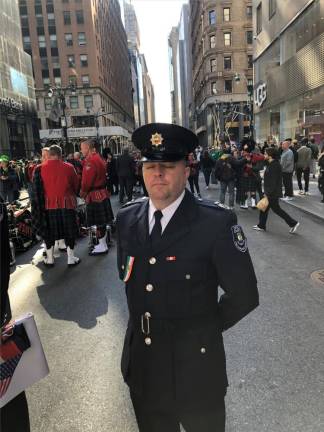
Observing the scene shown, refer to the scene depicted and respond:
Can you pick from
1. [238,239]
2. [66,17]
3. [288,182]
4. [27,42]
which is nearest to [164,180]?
[238,239]

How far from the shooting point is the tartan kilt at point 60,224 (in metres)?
6.66

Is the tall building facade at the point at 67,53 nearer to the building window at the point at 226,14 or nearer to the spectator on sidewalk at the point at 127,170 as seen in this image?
the building window at the point at 226,14

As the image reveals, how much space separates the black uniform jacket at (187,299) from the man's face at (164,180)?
0.29ft

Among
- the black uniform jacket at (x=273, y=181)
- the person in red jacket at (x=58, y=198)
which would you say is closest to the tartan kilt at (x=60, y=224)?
the person in red jacket at (x=58, y=198)

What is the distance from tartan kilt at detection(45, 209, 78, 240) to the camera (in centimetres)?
666

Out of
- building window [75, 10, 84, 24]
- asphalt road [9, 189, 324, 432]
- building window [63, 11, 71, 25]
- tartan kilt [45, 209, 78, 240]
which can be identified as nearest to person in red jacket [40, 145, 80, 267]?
tartan kilt [45, 209, 78, 240]

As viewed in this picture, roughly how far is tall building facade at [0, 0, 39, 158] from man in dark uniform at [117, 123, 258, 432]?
36.8m

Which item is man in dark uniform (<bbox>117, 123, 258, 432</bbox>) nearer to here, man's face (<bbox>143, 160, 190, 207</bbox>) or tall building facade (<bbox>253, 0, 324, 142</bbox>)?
man's face (<bbox>143, 160, 190, 207</bbox>)

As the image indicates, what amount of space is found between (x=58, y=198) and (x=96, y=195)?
1097 mm

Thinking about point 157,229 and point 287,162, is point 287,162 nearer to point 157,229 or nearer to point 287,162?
point 287,162

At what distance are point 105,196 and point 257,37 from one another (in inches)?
1058

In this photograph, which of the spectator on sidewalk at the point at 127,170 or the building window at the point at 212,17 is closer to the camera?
the spectator on sidewalk at the point at 127,170

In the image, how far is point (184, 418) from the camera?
1.91 m

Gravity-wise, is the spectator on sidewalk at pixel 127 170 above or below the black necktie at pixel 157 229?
below
